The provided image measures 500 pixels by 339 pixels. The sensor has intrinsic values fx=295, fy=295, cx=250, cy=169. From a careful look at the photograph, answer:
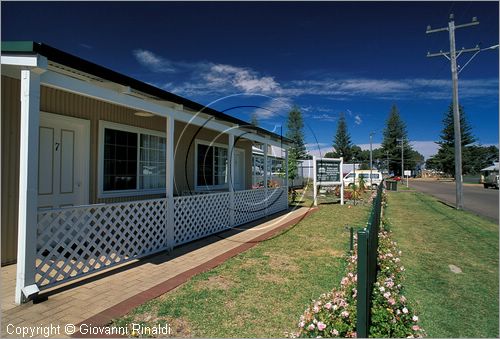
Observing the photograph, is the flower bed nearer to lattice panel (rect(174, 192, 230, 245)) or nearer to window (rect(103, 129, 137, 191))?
lattice panel (rect(174, 192, 230, 245))

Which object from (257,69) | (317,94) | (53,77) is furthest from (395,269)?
(317,94)

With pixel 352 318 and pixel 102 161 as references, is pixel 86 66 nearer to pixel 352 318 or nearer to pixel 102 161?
pixel 102 161

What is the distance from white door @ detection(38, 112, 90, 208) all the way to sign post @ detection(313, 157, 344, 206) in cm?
1116

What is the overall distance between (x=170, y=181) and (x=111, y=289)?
2320 millimetres

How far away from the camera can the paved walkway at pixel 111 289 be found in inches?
129

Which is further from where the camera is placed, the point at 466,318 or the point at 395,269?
the point at 395,269

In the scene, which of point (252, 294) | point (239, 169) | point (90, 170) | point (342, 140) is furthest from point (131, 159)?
point (342, 140)

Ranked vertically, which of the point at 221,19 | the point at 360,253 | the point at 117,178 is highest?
the point at 221,19

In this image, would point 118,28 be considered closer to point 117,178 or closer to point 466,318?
point 117,178

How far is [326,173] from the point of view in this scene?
1562 centimetres

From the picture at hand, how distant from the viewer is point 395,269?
4.66 m

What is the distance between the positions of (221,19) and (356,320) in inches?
430

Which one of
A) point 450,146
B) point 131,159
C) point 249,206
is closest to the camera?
point 131,159

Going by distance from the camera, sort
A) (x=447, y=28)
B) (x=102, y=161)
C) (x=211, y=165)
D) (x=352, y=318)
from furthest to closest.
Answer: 1. (x=447, y=28)
2. (x=211, y=165)
3. (x=102, y=161)
4. (x=352, y=318)
